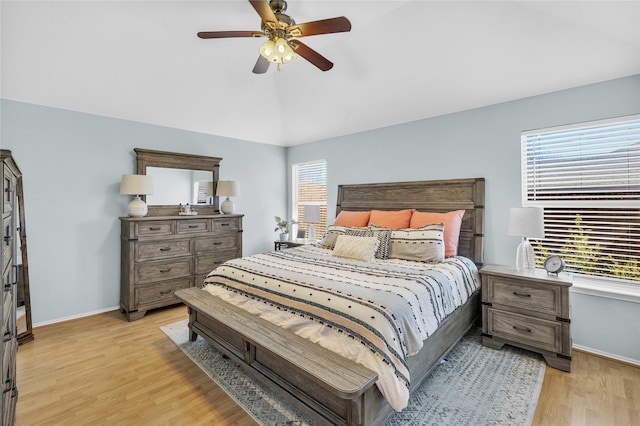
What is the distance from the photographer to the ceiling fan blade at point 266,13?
1781 millimetres

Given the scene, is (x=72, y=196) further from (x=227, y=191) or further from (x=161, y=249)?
(x=227, y=191)

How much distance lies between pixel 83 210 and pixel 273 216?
8.98 ft

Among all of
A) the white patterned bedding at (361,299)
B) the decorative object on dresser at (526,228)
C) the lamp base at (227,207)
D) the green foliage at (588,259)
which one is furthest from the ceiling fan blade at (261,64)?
the green foliage at (588,259)

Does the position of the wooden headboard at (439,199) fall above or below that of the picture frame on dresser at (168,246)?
above

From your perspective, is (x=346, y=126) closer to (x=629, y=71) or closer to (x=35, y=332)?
(x=629, y=71)

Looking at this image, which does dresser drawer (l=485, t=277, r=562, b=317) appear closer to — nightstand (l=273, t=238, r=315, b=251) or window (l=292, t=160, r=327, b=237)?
nightstand (l=273, t=238, r=315, b=251)

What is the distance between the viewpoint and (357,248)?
2.99m

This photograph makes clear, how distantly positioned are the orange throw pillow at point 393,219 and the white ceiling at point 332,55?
1.27m

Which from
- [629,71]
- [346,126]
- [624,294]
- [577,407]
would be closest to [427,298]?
[577,407]

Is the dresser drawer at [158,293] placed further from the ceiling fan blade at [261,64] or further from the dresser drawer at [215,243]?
the ceiling fan blade at [261,64]

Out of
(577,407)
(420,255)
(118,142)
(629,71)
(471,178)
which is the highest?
(629,71)

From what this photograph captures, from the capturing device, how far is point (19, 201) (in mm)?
2926

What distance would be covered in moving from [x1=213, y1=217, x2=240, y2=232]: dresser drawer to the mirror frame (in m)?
0.36

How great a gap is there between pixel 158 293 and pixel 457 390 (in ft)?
10.9
